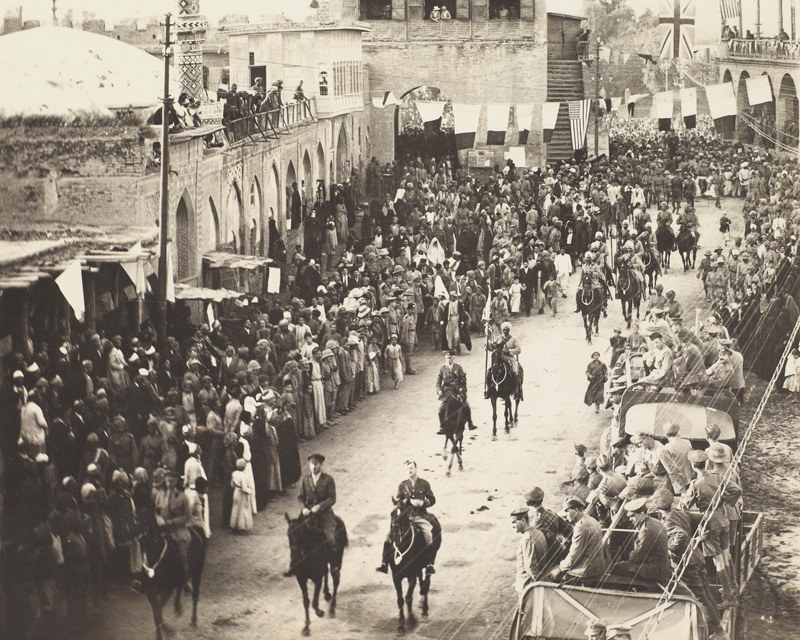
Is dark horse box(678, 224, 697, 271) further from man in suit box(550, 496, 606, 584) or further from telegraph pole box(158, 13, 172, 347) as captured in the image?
man in suit box(550, 496, 606, 584)

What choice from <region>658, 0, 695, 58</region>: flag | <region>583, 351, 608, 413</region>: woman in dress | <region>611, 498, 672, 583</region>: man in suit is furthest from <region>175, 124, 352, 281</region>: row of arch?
<region>611, 498, 672, 583</region>: man in suit

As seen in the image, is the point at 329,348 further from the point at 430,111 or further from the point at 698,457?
the point at 430,111

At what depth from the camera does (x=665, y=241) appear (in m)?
25.9

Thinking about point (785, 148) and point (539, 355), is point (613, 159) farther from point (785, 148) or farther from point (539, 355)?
point (539, 355)

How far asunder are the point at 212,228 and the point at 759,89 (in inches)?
428

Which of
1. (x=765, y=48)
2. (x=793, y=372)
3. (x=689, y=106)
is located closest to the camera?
(x=793, y=372)

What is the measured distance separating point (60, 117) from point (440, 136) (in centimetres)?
2363

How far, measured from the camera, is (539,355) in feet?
69.5

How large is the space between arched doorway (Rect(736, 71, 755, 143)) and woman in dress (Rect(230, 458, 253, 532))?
1428cm

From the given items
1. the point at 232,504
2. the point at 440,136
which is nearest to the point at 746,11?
the point at 232,504

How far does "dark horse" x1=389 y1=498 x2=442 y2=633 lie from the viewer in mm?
11805

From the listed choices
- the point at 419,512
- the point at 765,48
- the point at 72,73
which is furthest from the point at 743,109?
the point at 419,512

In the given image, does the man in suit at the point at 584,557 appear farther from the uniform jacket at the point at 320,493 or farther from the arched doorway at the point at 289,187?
the arched doorway at the point at 289,187

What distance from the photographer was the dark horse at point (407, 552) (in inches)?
465
